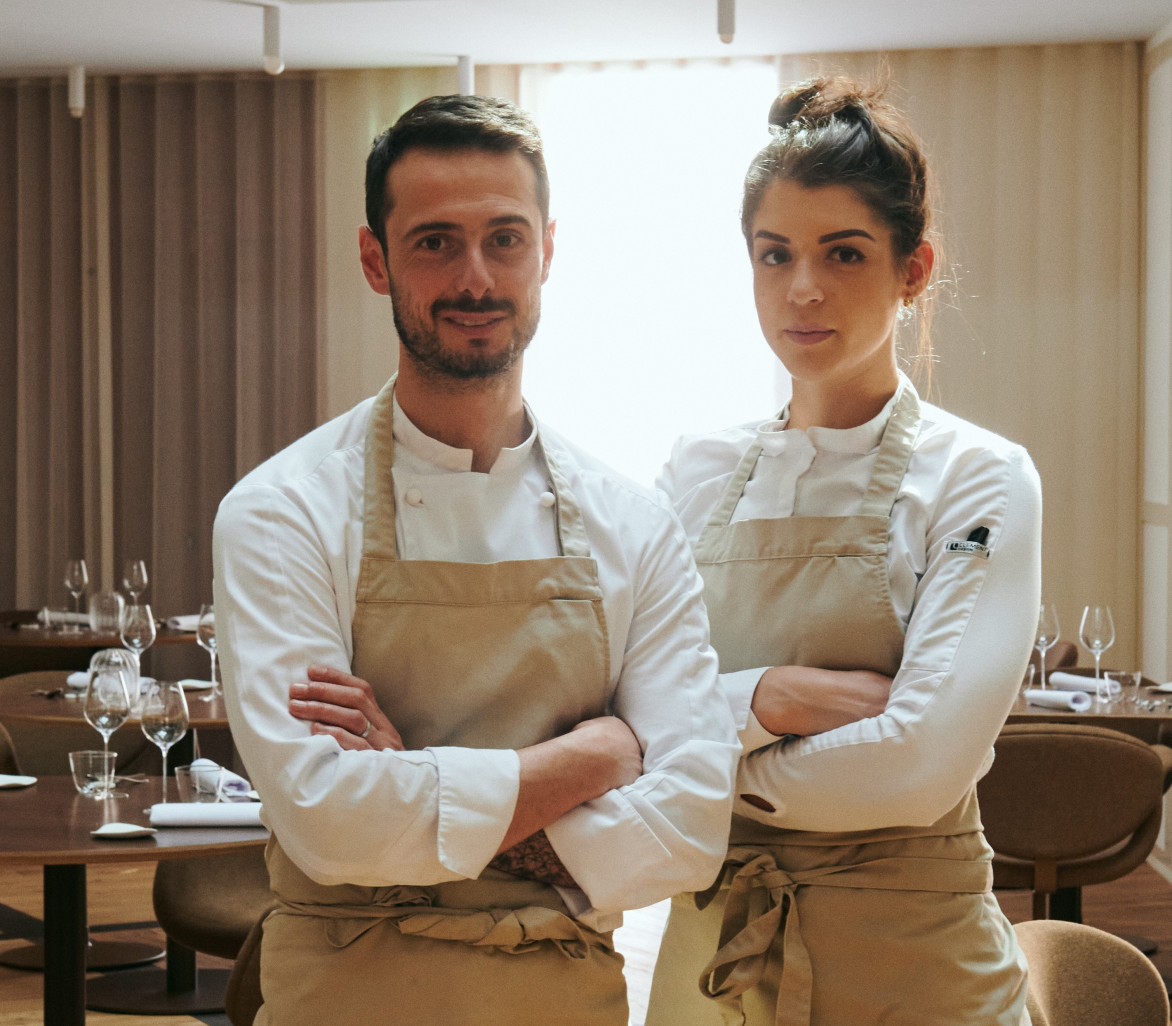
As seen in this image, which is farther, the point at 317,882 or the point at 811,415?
the point at 811,415

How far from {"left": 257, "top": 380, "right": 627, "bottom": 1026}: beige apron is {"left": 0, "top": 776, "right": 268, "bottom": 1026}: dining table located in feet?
3.39

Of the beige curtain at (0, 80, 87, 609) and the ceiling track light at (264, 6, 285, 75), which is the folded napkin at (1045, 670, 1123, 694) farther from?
the beige curtain at (0, 80, 87, 609)

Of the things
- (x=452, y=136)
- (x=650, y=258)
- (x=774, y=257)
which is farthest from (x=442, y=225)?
(x=650, y=258)

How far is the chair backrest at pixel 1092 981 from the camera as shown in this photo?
2023 mm

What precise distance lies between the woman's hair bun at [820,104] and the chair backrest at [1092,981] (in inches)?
50.7

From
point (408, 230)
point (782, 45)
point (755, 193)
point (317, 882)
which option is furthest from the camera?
point (782, 45)

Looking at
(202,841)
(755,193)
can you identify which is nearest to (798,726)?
(755,193)

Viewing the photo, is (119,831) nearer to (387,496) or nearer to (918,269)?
(387,496)

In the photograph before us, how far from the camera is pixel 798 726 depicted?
5.80ft

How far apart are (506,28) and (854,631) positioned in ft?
16.0

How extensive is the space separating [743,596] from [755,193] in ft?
1.95

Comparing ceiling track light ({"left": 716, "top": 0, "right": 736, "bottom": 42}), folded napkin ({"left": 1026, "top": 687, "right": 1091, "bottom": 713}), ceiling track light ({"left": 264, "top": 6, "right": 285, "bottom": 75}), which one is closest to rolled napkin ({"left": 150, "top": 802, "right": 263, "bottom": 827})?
folded napkin ({"left": 1026, "top": 687, "right": 1091, "bottom": 713})

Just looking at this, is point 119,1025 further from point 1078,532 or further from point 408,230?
point 1078,532

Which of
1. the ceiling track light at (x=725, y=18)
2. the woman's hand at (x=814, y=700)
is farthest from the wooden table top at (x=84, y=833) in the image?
the ceiling track light at (x=725, y=18)
